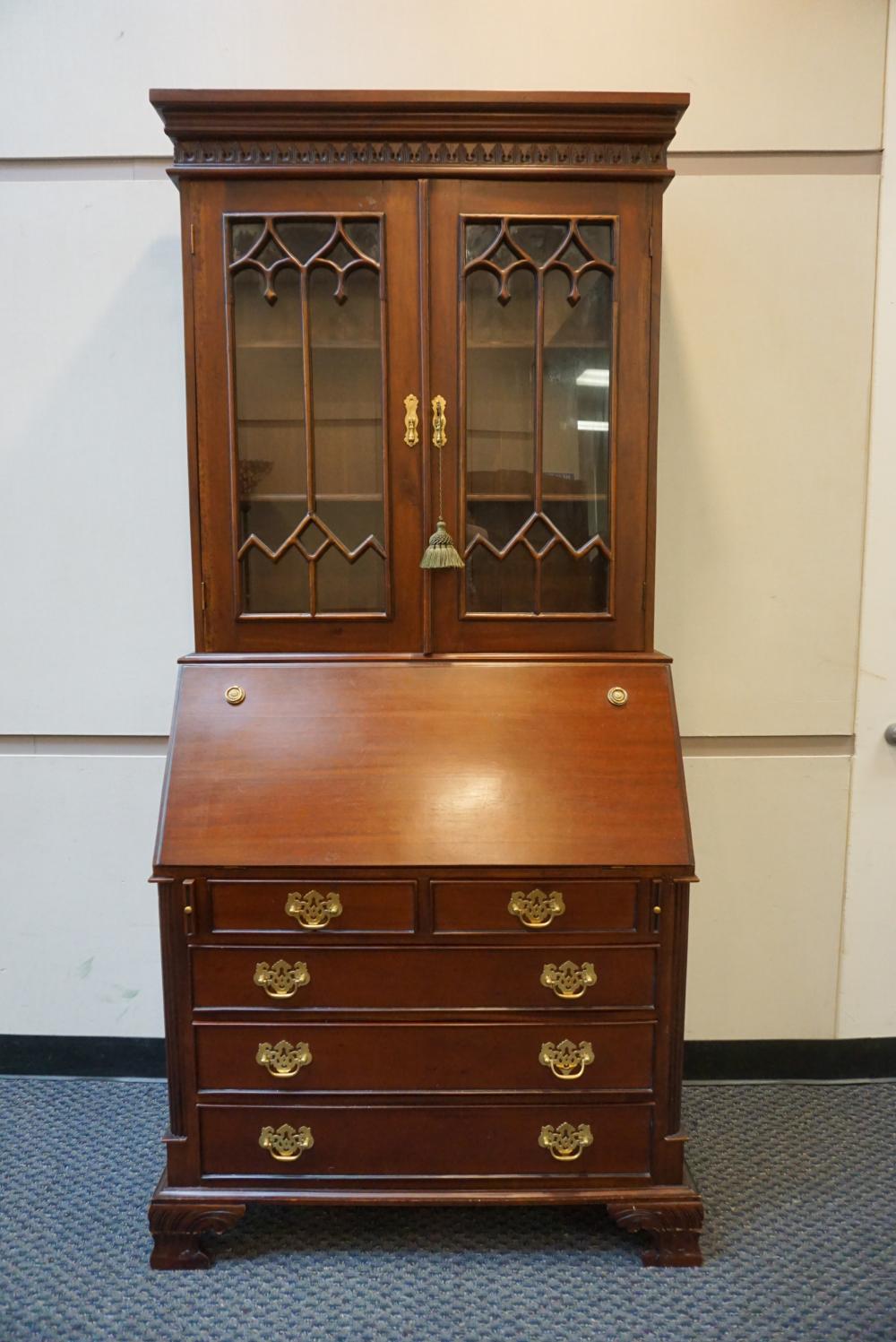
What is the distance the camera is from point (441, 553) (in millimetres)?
1617

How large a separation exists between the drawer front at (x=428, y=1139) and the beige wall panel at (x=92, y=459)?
976mm

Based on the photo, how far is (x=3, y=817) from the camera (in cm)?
218

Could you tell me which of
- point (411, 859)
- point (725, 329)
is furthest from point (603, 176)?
point (411, 859)

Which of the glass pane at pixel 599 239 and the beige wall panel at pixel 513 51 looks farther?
the beige wall panel at pixel 513 51

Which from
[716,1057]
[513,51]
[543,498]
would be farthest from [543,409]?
[716,1057]

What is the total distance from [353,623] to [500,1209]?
1294 millimetres

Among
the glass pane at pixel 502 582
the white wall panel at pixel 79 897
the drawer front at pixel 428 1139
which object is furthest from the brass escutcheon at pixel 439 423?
the drawer front at pixel 428 1139

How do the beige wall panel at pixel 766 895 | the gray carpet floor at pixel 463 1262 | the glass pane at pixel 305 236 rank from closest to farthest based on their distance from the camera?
the gray carpet floor at pixel 463 1262
the glass pane at pixel 305 236
the beige wall panel at pixel 766 895

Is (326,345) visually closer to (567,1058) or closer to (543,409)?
(543,409)

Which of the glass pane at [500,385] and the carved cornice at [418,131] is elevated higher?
the carved cornice at [418,131]

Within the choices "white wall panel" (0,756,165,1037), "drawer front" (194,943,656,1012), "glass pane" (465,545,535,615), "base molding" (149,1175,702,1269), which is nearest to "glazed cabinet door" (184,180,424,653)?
"glass pane" (465,545,535,615)

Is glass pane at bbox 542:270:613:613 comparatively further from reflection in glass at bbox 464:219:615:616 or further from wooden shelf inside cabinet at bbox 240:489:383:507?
wooden shelf inside cabinet at bbox 240:489:383:507

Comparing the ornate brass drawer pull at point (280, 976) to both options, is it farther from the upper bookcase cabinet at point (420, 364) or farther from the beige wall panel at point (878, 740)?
the beige wall panel at point (878, 740)

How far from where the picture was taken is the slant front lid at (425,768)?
1.56m
